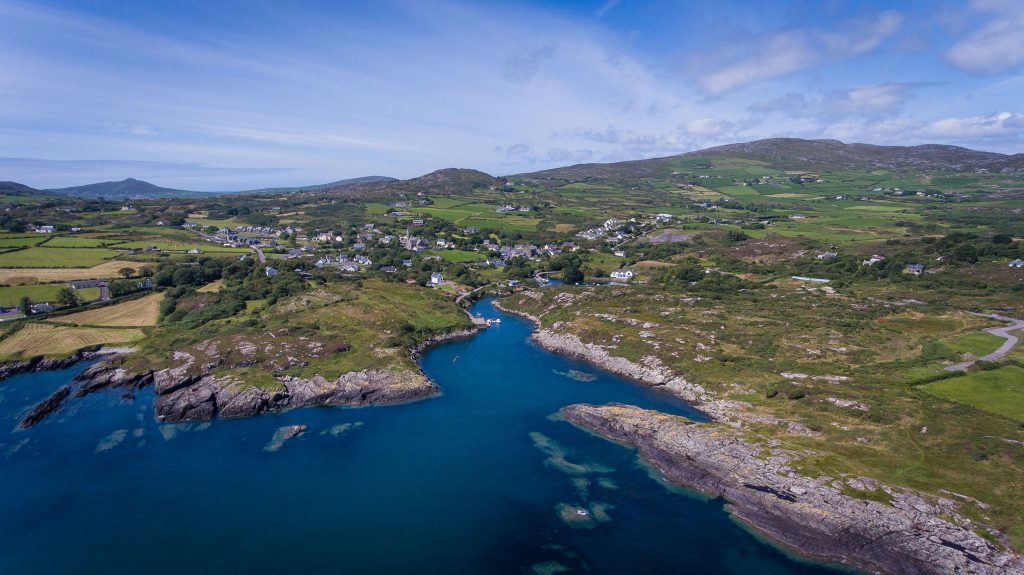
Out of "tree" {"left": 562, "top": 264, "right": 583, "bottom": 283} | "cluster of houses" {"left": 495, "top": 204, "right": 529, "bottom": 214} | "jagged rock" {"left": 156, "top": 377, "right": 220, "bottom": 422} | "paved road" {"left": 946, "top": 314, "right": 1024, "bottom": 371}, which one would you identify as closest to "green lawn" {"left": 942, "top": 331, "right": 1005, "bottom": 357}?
"paved road" {"left": 946, "top": 314, "right": 1024, "bottom": 371}

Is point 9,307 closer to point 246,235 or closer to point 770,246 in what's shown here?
point 246,235

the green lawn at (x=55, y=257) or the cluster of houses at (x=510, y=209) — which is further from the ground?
the cluster of houses at (x=510, y=209)

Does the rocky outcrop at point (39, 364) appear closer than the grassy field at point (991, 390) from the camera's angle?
No

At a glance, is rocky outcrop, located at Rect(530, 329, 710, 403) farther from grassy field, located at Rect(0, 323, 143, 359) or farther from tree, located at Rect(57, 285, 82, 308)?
tree, located at Rect(57, 285, 82, 308)

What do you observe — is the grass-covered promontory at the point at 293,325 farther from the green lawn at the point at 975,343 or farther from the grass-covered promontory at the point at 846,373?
the green lawn at the point at 975,343

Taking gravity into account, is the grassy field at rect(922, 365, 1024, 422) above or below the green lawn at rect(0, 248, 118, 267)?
below

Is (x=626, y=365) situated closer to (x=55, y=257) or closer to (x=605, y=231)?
(x=605, y=231)

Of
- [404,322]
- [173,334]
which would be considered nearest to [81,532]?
[173,334]

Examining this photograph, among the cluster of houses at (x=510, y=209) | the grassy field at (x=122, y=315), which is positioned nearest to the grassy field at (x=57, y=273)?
the grassy field at (x=122, y=315)
